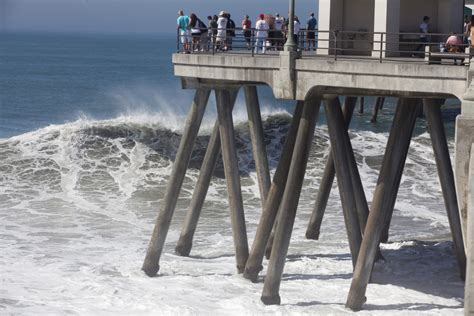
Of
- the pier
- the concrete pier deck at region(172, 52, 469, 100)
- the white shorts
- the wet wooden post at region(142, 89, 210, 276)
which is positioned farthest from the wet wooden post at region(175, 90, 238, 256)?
the white shorts

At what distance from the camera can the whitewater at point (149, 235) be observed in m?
22.0

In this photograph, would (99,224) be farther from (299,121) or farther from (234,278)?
(299,121)

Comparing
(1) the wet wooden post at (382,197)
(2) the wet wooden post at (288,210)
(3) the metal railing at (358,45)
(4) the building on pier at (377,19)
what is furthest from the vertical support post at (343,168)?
(4) the building on pier at (377,19)

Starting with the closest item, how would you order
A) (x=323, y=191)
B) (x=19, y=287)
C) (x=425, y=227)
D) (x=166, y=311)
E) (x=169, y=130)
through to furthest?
1. (x=166, y=311)
2. (x=19, y=287)
3. (x=323, y=191)
4. (x=425, y=227)
5. (x=169, y=130)

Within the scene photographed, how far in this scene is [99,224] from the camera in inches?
1214

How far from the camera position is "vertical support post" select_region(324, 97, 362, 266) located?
71.1 feet

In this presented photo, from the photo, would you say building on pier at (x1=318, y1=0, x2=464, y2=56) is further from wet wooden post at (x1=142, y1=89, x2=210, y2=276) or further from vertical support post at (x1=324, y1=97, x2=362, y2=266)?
wet wooden post at (x1=142, y1=89, x2=210, y2=276)

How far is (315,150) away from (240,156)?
2.79 metres

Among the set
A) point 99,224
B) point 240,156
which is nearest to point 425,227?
point 99,224

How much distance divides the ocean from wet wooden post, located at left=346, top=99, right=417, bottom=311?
46 centimetres

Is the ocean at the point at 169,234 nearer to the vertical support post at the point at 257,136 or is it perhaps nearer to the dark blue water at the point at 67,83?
the vertical support post at the point at 257,136

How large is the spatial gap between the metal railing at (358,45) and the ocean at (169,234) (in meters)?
4.23

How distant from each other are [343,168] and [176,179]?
13.1ft

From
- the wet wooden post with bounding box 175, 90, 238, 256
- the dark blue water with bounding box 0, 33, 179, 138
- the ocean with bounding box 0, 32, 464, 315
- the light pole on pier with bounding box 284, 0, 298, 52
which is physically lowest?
the dark blue water with bounding box 0, 33, 179, 138
